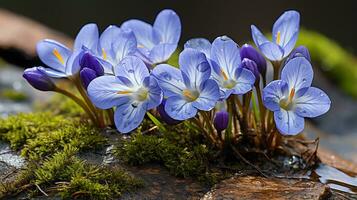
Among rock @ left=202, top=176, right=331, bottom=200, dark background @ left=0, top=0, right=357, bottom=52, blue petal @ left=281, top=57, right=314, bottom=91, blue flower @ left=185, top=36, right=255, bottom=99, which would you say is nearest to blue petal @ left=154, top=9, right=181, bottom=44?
blue flower @ left=185, top=36, right=255, bottom=99

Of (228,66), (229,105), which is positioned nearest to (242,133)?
(229,105)

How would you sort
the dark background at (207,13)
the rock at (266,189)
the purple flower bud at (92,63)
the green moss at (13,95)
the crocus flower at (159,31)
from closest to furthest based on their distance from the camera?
1. the rock at (266,189)
2. the purple flower bud at (92,63)
3. the crocus flower at (159,31)
4. the green moss at (13,95)
5. the dark background at (207,13)

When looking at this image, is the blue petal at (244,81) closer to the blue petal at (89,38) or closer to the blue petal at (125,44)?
the blue petal at (125,44)

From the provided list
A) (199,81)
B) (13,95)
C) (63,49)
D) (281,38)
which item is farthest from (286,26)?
(13,95)

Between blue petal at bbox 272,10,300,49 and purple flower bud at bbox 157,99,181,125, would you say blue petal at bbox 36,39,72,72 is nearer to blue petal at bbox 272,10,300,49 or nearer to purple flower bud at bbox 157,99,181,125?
purple flower bud at bbox 157,99,181,125

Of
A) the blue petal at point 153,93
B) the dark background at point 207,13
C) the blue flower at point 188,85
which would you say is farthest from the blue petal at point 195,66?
the dark background at point 207,13

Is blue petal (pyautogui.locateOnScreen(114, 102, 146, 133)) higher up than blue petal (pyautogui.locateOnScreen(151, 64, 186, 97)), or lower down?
lower down
